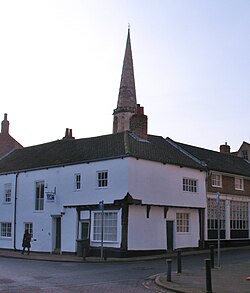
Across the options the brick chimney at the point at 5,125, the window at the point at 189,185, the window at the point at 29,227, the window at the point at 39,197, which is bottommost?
the window at the point at 29,227

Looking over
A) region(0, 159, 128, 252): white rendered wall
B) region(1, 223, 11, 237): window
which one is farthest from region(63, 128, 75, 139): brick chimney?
region(1, 223, 11, 237): window

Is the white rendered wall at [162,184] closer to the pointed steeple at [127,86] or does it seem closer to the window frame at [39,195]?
the window frame at [39,195]

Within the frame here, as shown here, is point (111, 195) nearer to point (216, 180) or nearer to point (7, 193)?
point (216, 180)

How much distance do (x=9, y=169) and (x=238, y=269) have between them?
22.7 m

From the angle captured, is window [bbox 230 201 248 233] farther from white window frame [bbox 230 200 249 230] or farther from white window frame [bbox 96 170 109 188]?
white window frame [bbox 96 170 109 188]

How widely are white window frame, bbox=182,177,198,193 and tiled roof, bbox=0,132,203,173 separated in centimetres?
100

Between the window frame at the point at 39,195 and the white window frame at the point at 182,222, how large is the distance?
9731 mm

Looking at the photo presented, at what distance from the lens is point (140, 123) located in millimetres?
31219

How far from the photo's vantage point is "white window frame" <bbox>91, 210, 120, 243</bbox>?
1065 inches

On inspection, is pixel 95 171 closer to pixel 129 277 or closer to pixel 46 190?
pixel 46 190

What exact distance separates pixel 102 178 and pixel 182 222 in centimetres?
681

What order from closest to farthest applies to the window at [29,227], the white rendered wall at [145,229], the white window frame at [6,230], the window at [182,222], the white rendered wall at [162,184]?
the white rendered wall at [145,229] < the white rendered wall at [162,184] < the window at [182,222] < the window at [29,227] < the white window frame at [6,230]

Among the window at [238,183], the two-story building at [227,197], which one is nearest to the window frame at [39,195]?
the two-story building at [227,197]

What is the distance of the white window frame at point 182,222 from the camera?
30520mm
